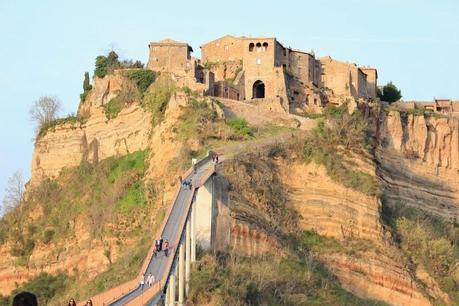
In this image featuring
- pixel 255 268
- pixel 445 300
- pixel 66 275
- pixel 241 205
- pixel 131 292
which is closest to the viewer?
pixel 131 292

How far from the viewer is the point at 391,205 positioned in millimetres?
55531

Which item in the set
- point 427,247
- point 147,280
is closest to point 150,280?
point 147,280

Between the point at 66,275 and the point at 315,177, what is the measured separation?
41.2 feet

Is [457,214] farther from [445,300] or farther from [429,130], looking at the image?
[445,300]

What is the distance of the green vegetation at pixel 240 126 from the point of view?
171 feet

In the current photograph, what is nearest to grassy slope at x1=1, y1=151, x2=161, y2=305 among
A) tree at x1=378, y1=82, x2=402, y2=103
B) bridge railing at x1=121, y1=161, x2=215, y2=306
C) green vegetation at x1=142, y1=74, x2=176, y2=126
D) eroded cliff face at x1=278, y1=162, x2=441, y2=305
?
green vegetation at x1=142, y1=74, x2=176, y2=126

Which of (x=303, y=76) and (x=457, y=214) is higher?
(x=303, y=76)

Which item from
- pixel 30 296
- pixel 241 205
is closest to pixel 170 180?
pixel 241 205

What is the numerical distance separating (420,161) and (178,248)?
29.8 m

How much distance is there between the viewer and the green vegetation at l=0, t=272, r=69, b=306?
51281 mm

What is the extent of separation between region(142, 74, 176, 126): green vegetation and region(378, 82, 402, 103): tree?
2047 centimetres

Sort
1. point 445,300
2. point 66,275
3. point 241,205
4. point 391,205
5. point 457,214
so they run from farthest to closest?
point 457,214, point 391,205, point 66,275, point 445,300, point 241,205

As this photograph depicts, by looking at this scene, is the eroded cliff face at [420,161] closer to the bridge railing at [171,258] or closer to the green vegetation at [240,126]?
the green vegetation at [240,126]

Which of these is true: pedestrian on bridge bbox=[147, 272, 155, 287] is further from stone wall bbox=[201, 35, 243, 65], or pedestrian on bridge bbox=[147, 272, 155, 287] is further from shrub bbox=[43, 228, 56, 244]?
stone wall bbox=[201, 35, 243, 65]
